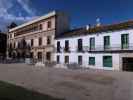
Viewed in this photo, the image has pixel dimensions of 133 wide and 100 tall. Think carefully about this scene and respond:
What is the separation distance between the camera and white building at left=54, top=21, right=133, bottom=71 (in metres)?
22.5

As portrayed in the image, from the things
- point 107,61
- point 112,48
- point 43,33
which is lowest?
point 107,61

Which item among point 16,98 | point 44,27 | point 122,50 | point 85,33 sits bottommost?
point 16,98

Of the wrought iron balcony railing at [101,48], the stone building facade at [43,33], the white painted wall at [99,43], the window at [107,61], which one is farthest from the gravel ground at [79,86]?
the stone building facade at [43,33]

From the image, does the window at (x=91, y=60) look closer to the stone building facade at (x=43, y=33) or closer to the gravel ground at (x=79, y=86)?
the stone building facade at (x=43, y=33)

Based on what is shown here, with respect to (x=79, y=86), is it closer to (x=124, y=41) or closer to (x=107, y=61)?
(x=124, y=41)

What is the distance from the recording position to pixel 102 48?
994 inches

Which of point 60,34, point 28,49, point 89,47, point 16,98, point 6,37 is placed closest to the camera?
point 16,98

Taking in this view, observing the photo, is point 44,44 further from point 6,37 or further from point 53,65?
point 6,37

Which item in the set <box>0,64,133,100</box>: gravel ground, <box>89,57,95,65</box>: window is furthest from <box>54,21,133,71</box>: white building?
<box>0,64,133,100</box>: gravel ground

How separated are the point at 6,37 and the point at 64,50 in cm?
3602

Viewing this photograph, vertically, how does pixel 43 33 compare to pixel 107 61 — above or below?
above

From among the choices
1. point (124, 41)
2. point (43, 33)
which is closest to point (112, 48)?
point (124, 41)

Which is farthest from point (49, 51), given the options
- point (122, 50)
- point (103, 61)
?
point (122, 50)

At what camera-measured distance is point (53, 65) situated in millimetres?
27781
